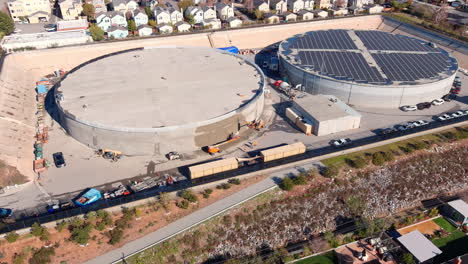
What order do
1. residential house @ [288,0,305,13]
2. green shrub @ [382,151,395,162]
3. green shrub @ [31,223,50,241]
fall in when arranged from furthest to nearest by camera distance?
residential house @ [288,0,305,13] < green shrub @ [382,151,395,162] < green shrub @ [31,223,50,241]

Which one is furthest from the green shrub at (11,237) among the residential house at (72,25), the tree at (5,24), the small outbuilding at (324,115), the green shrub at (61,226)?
the tree at (5,24)

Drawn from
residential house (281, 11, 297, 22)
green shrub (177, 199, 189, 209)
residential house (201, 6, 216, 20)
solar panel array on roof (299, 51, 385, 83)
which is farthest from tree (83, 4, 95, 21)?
green shrub (177, 199, 189, 209)

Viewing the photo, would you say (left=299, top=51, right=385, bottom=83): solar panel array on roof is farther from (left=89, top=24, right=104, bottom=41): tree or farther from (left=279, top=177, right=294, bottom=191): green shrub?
(left=89, top=24, right=104, bottom=41): tree

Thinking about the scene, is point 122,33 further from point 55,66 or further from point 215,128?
point 215,128

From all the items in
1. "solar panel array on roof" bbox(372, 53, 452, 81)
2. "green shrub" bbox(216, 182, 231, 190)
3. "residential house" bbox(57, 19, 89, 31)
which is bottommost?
"green shrub" bbox(216, 182, 231, 190)

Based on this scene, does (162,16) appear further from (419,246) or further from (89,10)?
(419,246)

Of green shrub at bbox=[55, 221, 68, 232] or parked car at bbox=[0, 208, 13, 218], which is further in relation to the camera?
parked car at bbox=[0, 208, 13, 218]
